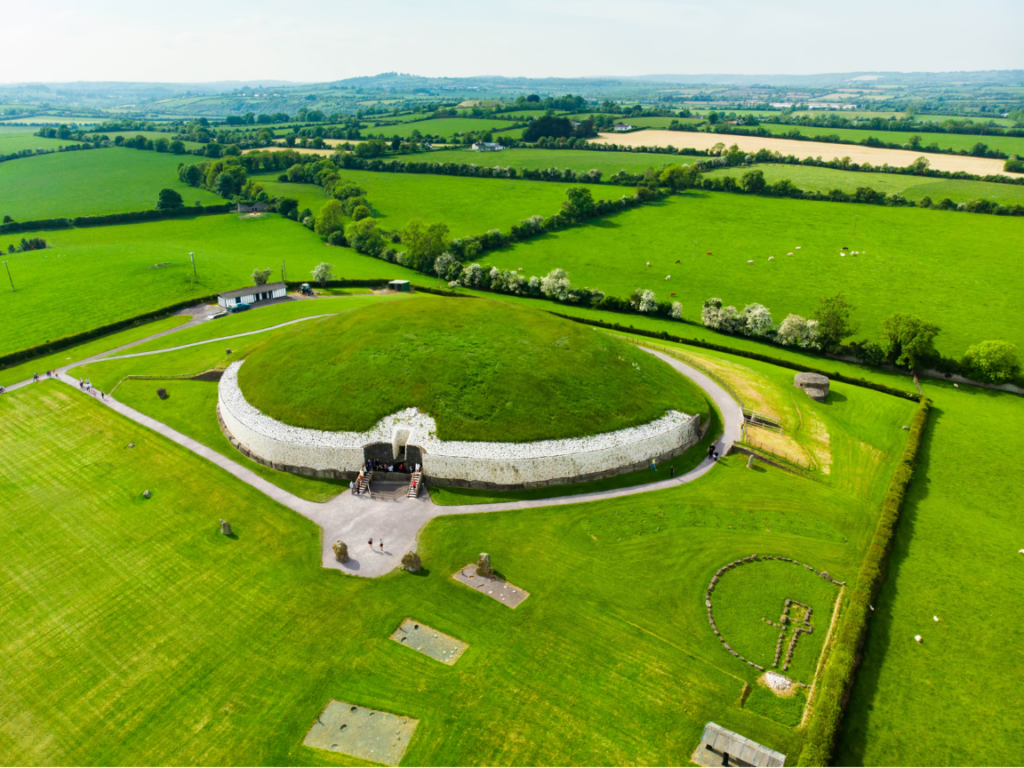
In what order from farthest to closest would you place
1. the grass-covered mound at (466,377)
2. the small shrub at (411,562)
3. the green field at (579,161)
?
1. the green field at (579,161)
2. the grass-covered mound at (466,377)
3. the small shrub at (411,562)

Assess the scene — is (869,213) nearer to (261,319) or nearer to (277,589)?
(261,319)

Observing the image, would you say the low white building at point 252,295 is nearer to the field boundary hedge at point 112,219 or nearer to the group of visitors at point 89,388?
the group of visitors at point 89,388

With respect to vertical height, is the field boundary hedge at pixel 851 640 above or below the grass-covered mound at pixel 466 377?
below

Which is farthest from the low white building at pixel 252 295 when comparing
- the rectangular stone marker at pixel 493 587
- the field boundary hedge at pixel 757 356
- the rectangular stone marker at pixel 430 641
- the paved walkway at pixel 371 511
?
the rectangular stone marker at pixel 430 641

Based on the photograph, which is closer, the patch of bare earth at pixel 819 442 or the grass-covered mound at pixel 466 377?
the grass-covered mound at pixel 466 377

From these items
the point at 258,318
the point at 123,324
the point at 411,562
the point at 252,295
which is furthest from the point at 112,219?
the point at 411,562

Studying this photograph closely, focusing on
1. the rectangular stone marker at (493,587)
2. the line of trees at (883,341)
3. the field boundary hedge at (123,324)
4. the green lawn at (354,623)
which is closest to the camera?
the green lawn at (354,623)

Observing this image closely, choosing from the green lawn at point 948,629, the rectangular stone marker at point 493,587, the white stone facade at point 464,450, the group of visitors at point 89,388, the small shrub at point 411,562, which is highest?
the white stone facade at point 464,450

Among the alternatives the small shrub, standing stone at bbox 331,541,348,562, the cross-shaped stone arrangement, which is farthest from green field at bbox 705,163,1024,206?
standing stone at bbox 331,541,348,562
